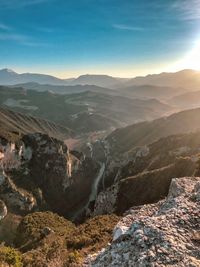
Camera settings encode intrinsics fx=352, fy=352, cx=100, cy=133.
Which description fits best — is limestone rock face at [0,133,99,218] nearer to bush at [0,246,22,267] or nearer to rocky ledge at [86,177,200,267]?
bush at [0,246,22,267]

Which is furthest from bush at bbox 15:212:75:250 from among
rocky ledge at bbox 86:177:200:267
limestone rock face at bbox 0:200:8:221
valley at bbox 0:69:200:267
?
rocky ledge at bbox 86:177:200:267

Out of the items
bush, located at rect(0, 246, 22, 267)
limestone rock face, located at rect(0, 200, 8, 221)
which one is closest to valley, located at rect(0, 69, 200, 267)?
limestone rock face, located at rect(0, 200, 8, 221)

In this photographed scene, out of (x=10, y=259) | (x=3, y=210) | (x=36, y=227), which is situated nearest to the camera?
(x=10, y=259)

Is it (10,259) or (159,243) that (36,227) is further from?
(159,243)

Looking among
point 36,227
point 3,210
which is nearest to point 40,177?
point 3,210

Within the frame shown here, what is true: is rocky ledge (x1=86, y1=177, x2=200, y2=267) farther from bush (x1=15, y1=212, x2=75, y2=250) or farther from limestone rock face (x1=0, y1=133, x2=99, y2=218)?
limestone rock face (x1=0, y1=133, x2=99, y2=218)

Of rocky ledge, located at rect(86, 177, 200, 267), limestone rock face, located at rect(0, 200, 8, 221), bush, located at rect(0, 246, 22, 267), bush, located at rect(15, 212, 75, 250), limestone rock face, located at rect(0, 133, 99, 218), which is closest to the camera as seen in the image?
rocky ledge, located at rect(86, 177, 200, 267)

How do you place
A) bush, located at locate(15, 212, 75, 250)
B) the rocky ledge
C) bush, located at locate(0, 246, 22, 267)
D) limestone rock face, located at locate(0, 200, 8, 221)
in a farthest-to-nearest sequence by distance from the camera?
limestone rock face, located at locate(0, 200, 8, 221), bush, located at locate(15, 212, 75, 250), bush, located at locate(0, 246, 22, 267), the rocky ledge

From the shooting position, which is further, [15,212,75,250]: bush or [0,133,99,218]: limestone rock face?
[0,133,99,218]: limestone rock face

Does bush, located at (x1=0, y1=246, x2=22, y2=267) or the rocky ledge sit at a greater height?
the rocky ledge

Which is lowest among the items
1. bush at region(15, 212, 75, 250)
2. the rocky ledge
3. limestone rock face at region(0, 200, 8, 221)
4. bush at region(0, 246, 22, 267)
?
limestone rock face at region(0, 200, 8, 221)

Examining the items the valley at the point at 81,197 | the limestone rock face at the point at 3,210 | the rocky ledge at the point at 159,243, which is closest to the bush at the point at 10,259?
the valley at the point at 81,197

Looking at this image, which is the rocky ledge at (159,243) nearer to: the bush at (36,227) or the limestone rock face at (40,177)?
the bush at (36,227)

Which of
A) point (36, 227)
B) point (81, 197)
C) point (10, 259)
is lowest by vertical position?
point (81, 197)
